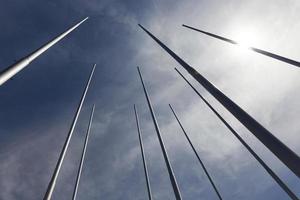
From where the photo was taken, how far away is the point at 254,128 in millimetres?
4605

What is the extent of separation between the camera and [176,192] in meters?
12.2

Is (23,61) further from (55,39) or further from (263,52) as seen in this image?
(263,52)

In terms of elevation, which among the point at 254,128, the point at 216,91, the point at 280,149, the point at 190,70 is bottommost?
the point at 280,149

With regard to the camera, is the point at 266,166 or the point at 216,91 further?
the point at 266,166

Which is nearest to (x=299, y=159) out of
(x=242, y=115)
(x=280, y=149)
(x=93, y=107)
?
(x=280, y=149)

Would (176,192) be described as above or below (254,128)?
above

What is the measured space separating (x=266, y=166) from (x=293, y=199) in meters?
2.09

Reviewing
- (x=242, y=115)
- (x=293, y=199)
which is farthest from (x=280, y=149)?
(x=293, y=199)

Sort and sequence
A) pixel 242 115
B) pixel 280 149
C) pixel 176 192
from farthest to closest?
pixel 176 192 → pixel 242 115 → pixel 280 149

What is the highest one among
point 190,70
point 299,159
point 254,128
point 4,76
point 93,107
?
point 93,107

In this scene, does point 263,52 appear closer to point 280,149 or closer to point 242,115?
point 242,115

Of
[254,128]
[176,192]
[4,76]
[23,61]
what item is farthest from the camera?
[176,192]

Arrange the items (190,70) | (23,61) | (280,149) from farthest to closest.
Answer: (190,70), (23,61), (280,149)

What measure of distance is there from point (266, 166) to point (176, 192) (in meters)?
6.62
